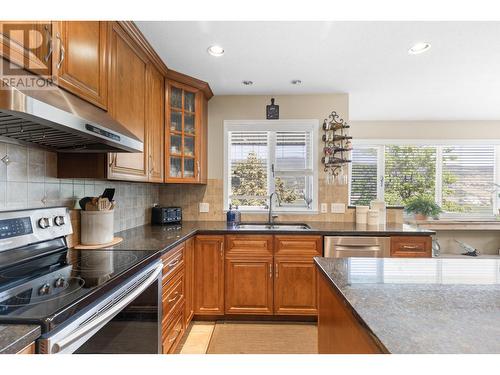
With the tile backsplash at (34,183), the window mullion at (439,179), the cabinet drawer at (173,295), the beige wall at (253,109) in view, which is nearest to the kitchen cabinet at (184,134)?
the beige wall at (253,109)

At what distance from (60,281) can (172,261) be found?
850 millimetres

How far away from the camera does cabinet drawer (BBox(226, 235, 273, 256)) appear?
244 centimetres

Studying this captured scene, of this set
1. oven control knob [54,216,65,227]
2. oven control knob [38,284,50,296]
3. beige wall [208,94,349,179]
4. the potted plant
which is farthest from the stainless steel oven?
the potted plant

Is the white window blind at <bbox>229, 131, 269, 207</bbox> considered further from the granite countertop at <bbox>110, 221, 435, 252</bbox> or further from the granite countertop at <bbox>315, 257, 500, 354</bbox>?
the granite countertop at <bbox>315, 257, 500, 354</bbox>

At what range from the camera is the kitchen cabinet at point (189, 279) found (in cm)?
225

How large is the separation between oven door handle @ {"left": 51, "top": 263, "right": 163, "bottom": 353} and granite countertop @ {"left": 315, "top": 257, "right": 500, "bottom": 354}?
86cm

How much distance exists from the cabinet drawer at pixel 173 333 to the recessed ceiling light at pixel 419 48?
269 cm

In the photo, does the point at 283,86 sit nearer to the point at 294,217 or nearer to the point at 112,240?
the point at 294,217

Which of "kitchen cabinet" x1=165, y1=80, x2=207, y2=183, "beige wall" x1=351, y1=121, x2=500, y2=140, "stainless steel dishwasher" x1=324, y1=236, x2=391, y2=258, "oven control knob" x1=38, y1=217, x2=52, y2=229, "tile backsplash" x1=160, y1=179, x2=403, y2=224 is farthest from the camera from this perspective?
"beige wall" x1=351, y1=121, x2=500, y2=140

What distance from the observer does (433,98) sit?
124 inches

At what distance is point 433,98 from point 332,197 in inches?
67.3

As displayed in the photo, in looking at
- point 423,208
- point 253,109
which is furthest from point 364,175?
point 253,109

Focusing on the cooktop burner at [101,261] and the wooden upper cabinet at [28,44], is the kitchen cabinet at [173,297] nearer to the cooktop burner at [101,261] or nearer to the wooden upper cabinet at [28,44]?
the cooktop burner at [101,261]

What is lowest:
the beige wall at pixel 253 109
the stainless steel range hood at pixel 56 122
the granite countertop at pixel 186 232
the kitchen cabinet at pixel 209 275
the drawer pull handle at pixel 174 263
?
the kitchen cabinet at pixel 209 275
